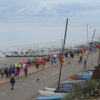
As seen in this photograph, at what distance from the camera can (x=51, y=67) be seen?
32000mm

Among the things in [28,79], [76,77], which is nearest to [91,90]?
[76,77]

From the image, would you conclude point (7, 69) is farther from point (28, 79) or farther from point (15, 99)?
point (15, 99)

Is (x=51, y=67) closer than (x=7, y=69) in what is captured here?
No

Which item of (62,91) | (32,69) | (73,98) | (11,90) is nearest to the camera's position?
(73,98)

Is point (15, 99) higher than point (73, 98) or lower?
lower

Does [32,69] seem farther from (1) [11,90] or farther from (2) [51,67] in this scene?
(1) [11,90]

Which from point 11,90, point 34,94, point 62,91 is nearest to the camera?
point 62,91

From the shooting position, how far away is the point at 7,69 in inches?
961

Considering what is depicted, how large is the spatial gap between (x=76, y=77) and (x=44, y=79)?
275 cm

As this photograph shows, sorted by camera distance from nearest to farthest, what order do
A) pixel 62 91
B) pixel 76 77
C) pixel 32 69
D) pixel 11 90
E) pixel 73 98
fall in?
1. pixel 73 98
2. pixel 62 91
3. pixel 11 90
4. pixel 76 77
5. pixel 32 69

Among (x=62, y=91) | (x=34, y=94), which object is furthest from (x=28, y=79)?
(x=62, y=91)

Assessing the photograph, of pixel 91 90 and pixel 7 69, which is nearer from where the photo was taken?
pixel 91 90

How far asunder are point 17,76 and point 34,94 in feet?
21.6

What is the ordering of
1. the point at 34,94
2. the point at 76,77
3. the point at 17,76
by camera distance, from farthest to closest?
the point at 17,76 < the point at 76,77 < the point at 34,94
